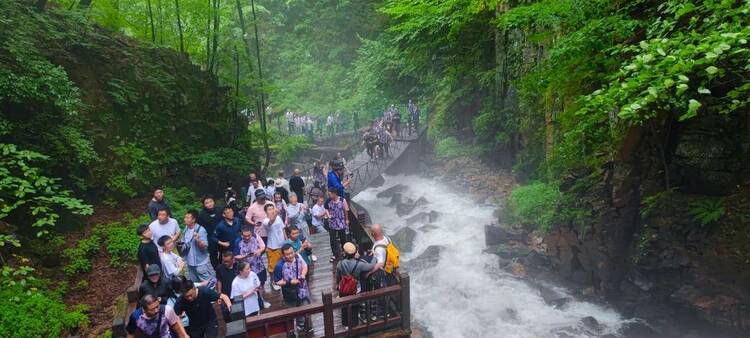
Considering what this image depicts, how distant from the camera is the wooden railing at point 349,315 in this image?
729 cm

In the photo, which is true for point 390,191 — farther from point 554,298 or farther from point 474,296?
point 554,298

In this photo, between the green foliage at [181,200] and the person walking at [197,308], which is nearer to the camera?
the person walking at [197,308]

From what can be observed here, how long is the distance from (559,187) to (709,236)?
184 inches

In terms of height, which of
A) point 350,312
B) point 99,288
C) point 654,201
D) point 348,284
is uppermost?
point 654,201

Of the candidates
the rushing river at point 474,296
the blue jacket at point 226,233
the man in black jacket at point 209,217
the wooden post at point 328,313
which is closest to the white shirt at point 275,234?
the blue jacket at point 226,233

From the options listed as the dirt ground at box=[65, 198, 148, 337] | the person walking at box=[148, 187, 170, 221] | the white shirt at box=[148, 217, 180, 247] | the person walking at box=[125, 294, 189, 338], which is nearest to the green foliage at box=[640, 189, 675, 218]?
the person walking at box=[125, 294, 189, 338]

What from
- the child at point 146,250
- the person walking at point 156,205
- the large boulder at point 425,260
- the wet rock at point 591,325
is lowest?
the wet rock at point 591,325

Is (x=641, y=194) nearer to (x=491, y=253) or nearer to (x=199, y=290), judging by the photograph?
(x=491, y=253)

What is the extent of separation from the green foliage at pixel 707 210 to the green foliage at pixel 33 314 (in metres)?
13.5

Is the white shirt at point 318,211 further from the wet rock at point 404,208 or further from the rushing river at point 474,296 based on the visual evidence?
the wet rock at point 404,208

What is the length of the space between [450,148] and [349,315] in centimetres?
1997

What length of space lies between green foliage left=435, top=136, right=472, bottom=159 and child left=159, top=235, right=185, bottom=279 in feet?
64.9

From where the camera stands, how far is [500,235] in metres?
17.1

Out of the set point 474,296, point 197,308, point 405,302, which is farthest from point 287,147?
point 197,308
